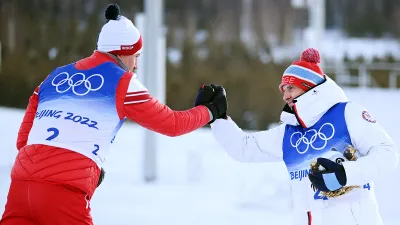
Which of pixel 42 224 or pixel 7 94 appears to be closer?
pixel 42 224

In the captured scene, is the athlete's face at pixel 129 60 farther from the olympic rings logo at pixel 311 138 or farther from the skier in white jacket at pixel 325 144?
the olympic rings logo at pixel 311 138

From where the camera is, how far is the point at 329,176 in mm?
3316

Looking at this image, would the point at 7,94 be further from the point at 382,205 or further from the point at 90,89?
the point at 90,89

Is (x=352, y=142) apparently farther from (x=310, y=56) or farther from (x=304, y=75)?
(x=310, y=56)

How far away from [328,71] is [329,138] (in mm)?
11317

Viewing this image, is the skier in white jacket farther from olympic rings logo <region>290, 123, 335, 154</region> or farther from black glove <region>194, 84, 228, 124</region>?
black glove <region>194, 84, 228, 124</region>

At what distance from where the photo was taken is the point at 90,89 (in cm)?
345

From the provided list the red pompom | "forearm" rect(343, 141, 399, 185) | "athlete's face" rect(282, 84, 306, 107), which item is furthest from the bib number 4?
the red pompom

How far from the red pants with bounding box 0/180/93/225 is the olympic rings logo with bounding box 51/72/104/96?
455 millimetres

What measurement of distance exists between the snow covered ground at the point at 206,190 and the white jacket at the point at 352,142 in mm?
3027

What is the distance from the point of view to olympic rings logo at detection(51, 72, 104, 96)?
345 centimetres

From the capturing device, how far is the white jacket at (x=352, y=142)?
10.9 ft

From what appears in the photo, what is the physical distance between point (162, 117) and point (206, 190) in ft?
18.0

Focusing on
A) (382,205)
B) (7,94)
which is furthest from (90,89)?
(7,94)
